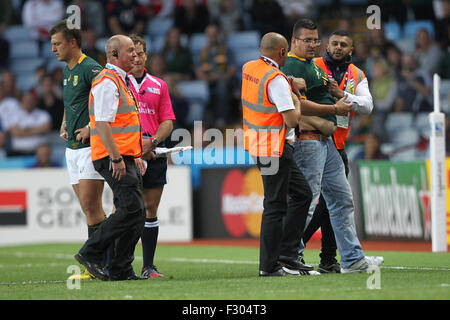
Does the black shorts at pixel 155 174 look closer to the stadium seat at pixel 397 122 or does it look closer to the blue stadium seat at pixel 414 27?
the stadium seat at pixel 397 122

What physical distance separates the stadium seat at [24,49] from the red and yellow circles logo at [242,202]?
26.1ft

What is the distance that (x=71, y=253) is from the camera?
13617 millimetres

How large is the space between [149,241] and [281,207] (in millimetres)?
1707

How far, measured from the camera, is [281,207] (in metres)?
8.15

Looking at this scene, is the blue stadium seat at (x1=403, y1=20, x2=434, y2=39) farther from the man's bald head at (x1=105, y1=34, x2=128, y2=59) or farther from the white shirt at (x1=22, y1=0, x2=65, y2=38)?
the man's bald head at (x1=105, y1=34, x2=128, y2=59)

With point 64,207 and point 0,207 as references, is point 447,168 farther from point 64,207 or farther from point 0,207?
point 0,207

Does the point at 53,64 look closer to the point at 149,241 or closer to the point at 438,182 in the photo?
the point at 438,182

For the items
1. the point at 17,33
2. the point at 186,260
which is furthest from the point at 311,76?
the point at 17,33

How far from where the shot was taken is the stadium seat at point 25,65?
849 inches

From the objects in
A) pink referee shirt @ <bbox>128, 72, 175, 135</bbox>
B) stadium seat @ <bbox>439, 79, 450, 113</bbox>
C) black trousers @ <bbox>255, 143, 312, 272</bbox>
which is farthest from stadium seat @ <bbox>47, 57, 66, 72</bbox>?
black trousers @ <bbox>255, 143, 312, 272</bbox>

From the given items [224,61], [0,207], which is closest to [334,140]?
[0,207]

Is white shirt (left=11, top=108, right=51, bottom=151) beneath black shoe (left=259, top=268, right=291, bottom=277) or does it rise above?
above

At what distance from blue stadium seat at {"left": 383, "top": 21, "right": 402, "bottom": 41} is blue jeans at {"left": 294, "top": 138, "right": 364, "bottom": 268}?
11146 mm

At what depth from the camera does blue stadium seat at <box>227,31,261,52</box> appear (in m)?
20.2
